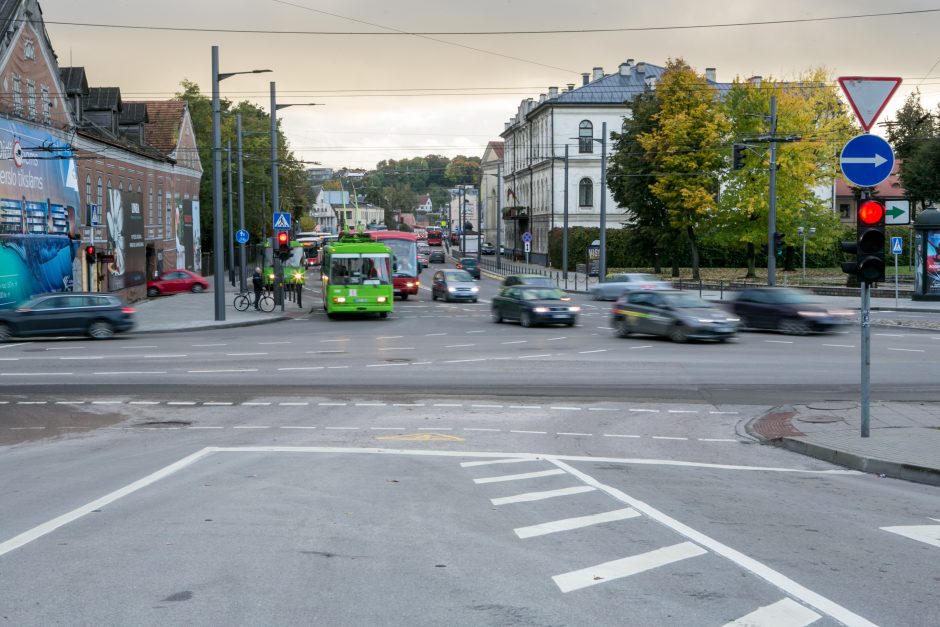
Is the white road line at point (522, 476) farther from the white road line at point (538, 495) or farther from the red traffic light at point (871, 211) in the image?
the red traffic light at point (871, 211)

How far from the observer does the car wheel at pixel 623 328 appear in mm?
30706

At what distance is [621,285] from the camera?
176 ft

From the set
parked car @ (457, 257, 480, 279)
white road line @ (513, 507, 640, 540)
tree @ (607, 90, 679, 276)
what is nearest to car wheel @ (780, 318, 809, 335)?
white road line @ (513, 507, 640, 540)

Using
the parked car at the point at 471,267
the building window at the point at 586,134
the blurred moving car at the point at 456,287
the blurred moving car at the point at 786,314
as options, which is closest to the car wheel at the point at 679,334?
the blurred moving car at the point at 786,314

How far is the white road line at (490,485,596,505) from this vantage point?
9.62 metres

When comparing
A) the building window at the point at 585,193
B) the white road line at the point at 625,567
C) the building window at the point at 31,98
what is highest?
the building window at the point at 31,98

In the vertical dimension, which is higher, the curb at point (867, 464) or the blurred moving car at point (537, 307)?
the blurred moving car at point (537, 307)

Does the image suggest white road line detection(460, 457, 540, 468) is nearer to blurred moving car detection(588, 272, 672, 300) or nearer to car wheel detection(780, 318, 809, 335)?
car wheel detection(780, 318, 809, 335)

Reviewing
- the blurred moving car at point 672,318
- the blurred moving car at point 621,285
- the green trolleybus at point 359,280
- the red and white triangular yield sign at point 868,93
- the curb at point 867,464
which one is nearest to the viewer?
the curb at point 867,464

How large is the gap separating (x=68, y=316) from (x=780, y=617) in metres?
29.1

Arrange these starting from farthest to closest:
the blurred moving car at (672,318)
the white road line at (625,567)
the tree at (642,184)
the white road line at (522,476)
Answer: the tree at (642,184) < the blurred moving car at (672,318) < the white road line at (522,476) < the white road line at (625,567)

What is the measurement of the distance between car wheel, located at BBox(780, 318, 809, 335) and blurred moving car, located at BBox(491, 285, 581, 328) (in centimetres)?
691

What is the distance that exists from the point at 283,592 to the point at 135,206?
5420cm

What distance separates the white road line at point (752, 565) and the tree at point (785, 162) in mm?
54125
